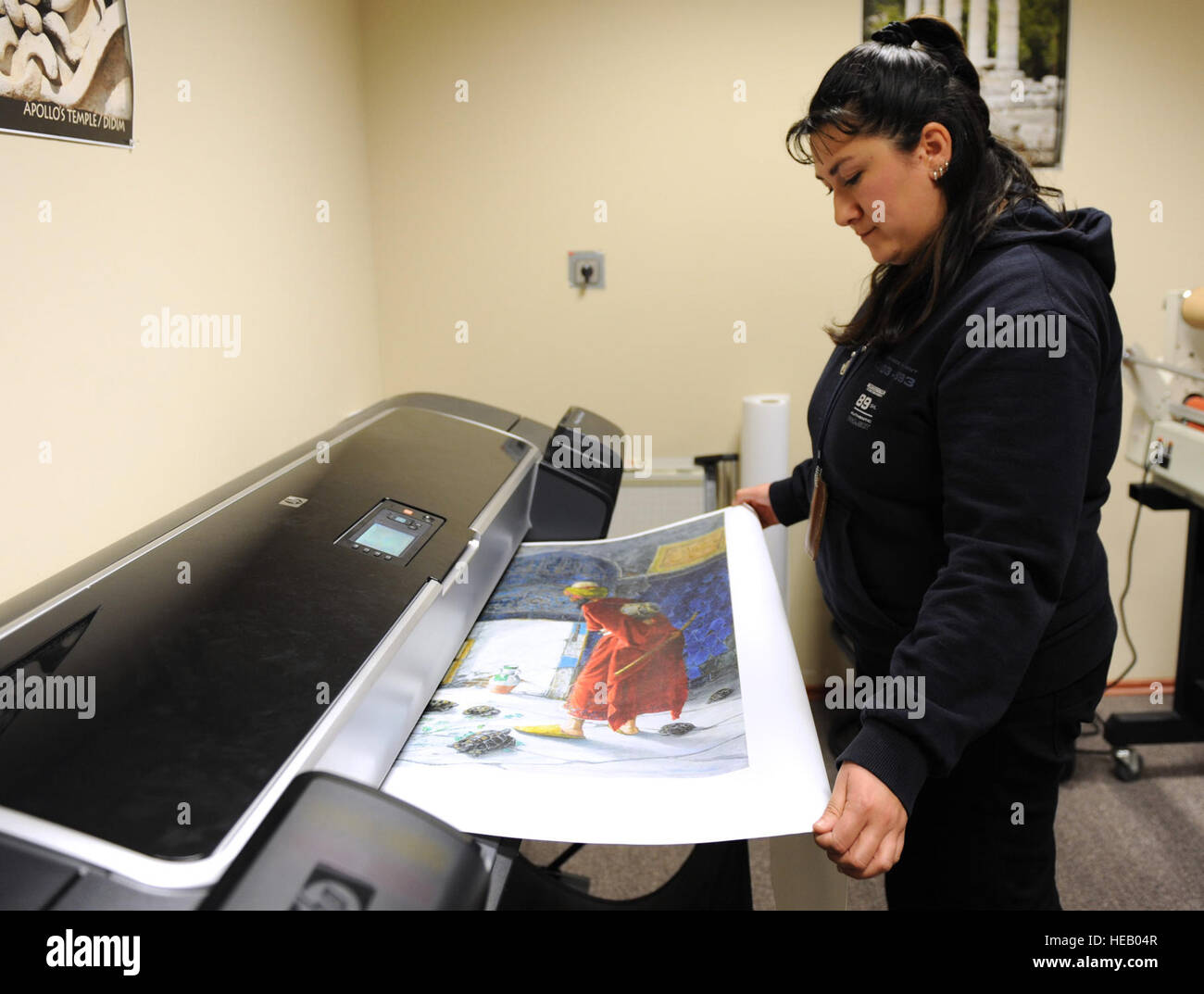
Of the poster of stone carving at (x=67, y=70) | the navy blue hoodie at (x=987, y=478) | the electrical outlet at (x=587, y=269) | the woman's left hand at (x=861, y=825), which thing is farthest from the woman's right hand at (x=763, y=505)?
the electrical outlet at (x=587, y=269)

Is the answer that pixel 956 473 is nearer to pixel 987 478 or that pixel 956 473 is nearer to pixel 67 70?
pixel 987 478

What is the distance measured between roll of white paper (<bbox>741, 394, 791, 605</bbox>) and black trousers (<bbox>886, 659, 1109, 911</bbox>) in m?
1.25

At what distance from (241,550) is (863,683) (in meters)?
0.68

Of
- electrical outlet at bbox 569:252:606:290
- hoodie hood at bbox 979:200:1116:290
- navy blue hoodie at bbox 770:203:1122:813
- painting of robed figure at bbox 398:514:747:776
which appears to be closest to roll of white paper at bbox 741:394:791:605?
electrical outlet at bbox 569:252:606:290

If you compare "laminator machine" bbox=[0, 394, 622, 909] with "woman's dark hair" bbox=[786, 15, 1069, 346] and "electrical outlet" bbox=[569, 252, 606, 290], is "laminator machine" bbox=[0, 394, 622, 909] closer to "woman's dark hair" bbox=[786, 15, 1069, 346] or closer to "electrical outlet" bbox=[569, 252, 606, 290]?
"woman's dark hair" bbox=[786, 15, 1069, 346]

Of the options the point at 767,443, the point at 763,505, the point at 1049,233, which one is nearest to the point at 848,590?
the point at 763,505

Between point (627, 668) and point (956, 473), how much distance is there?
370 mm

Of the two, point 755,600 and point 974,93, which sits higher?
point 974,93

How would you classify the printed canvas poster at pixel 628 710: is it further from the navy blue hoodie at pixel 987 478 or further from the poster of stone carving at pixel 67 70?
the poster of stone carving at pixel 67 70

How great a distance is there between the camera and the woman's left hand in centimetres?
71

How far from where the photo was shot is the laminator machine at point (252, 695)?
521 millimetres
